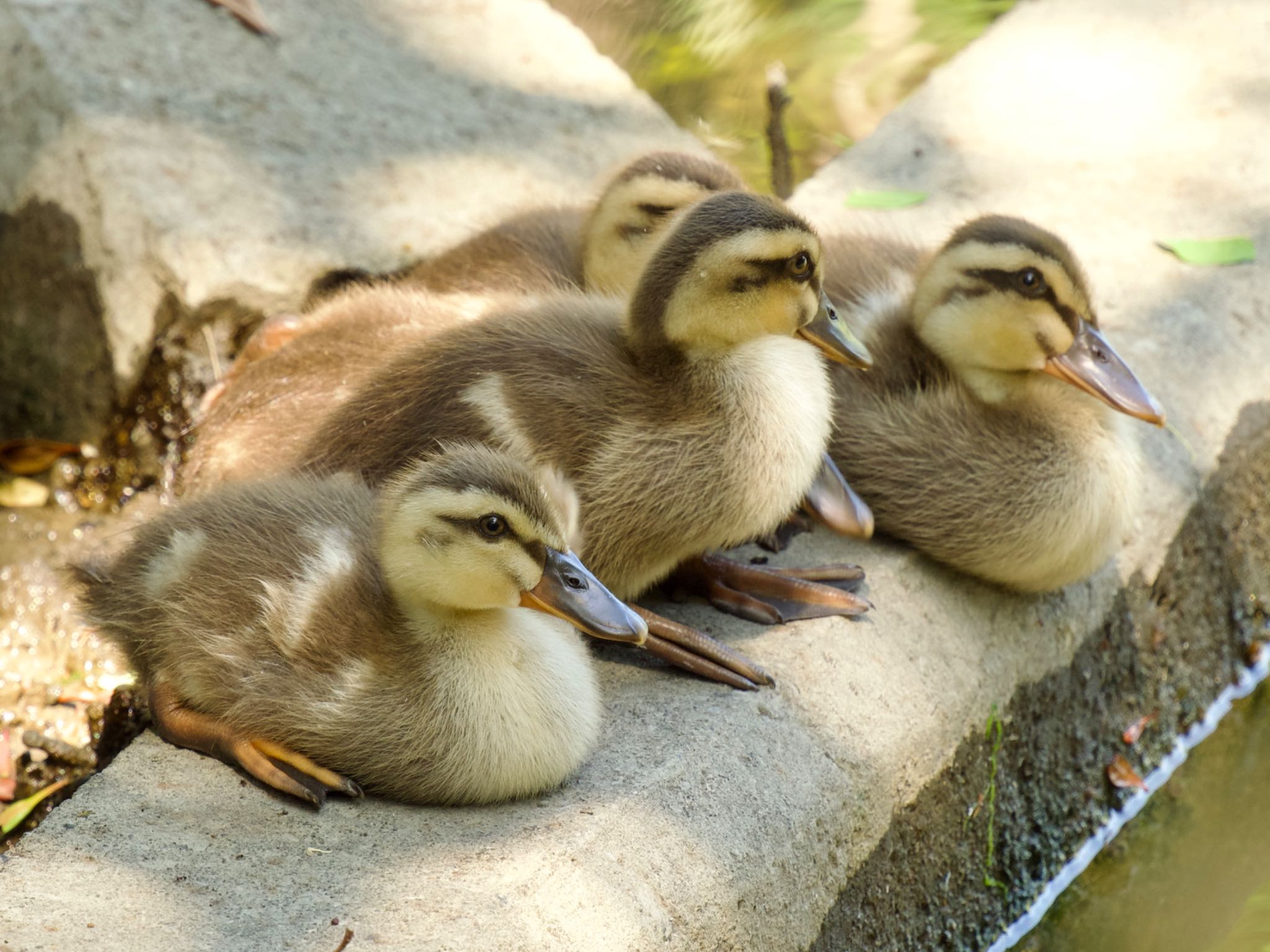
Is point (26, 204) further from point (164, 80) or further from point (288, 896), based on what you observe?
point (288, 896)

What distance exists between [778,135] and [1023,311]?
1.98 m

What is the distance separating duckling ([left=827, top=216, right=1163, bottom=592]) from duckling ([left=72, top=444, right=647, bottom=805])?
1.06 meters

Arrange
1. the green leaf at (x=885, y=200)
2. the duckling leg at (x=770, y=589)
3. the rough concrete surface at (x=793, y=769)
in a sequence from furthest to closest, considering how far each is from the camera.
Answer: the green leaf at (x=885, y=200) < the duckling leg at (x=770, y=589) < the rough concrete surface at (x=793, y=769)

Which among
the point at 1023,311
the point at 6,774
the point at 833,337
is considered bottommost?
the point at 6,774

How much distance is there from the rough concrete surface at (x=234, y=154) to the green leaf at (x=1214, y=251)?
1.66m

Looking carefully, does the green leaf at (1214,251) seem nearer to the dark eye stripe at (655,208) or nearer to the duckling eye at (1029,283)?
the duckling eye at (1029,283)

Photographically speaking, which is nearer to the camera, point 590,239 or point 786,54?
point 590,239

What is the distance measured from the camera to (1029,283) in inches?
128

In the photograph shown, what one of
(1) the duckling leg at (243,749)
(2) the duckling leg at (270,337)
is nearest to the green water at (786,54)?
(2) the duckling leg at (270,337)

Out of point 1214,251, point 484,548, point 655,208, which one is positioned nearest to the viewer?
point 484,548

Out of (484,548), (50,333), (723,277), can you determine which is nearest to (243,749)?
(484,548)

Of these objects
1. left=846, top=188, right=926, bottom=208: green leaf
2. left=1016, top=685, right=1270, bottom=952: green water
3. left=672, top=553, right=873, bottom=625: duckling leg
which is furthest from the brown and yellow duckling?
left=846, top=188, right=926, bottom=208: green leaf

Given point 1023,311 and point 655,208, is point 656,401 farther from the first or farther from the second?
point 1023,311

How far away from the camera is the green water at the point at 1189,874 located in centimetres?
326
